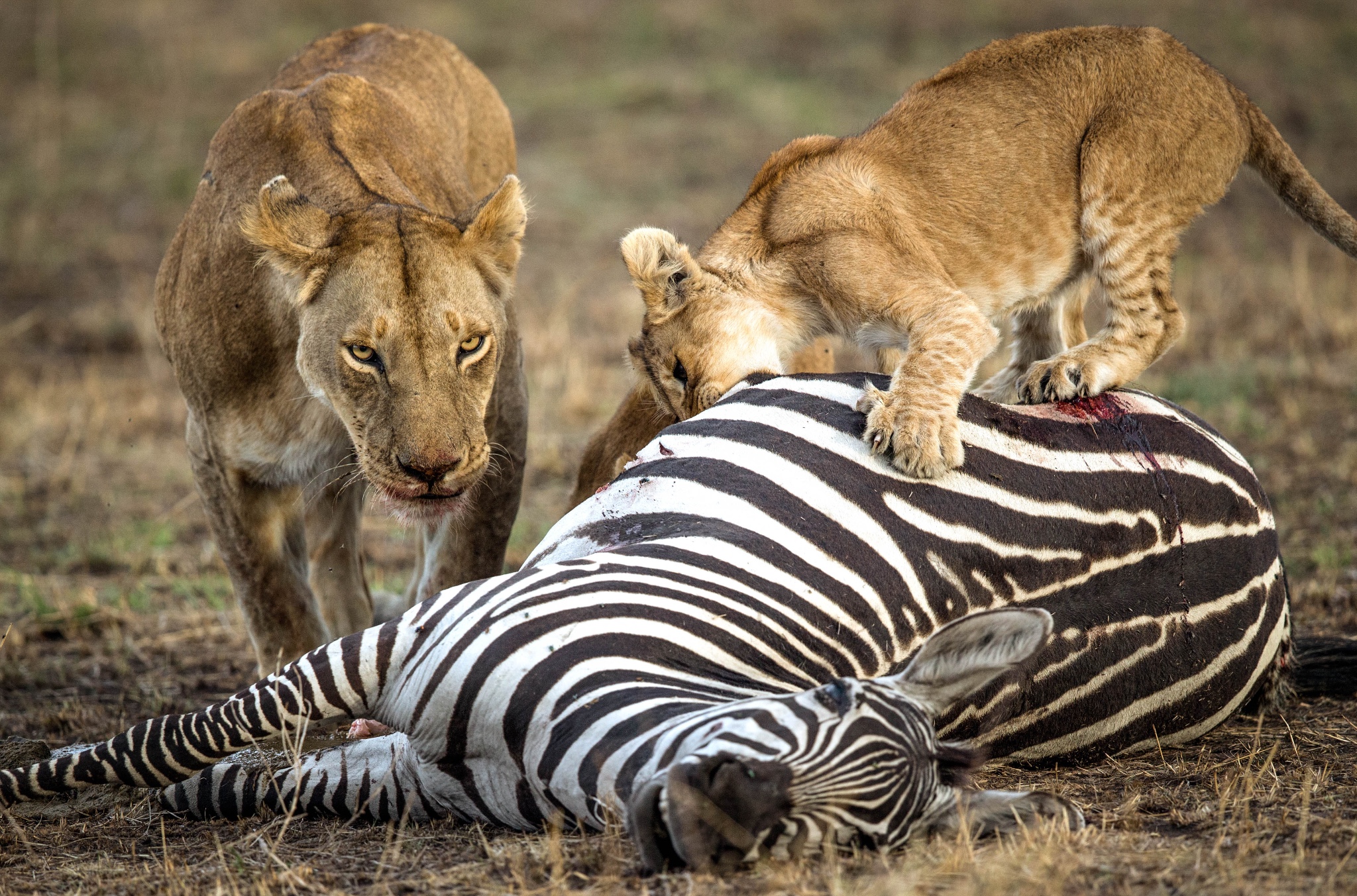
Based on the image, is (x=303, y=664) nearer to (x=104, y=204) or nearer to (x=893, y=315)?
(x=893, y=315)

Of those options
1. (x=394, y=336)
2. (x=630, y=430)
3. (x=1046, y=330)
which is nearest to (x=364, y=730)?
(x=394, y=336)

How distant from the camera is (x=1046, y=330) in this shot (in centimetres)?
538

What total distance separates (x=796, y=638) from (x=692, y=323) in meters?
1.85

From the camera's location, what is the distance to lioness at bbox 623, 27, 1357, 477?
4539mm

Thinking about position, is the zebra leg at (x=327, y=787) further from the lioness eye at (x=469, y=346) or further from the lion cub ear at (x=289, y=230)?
the lion cub ear at (x=289, y=230)

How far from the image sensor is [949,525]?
329 cm

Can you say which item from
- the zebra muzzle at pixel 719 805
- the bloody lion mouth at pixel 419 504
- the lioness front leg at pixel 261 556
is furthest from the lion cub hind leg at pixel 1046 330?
the zebra muzzle at pixel 719 805

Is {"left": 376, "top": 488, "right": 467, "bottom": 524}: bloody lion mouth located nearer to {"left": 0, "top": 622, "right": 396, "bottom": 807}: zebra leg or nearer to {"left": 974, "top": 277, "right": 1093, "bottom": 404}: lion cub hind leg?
{"left": 0, "top": 622, "right": 396, "bottom": 807}: zebra leg

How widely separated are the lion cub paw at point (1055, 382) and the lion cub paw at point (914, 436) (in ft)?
2.46

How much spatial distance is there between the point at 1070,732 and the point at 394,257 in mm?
2287

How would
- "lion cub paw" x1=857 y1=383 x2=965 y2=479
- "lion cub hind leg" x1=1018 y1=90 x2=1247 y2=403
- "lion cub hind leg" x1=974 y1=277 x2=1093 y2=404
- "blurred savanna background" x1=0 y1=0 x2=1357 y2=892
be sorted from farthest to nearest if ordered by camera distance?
"lion cub hind leg" x1=974 y1=277 x2=1093 y2=404 → "lion cub hind leg" x1=1018 y1=90 x2=1247 y2=403 → "lion cub paw" x1=857 y1=383 x2=965 y2=479 → "blurred savanna background" x1=0 y1=0 x2=1357 y2=892

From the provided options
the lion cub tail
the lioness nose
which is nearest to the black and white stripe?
the lioness nose

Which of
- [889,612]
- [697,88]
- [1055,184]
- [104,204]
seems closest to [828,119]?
[697,88]

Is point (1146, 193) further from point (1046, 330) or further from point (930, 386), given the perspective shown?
point (930, 386)
